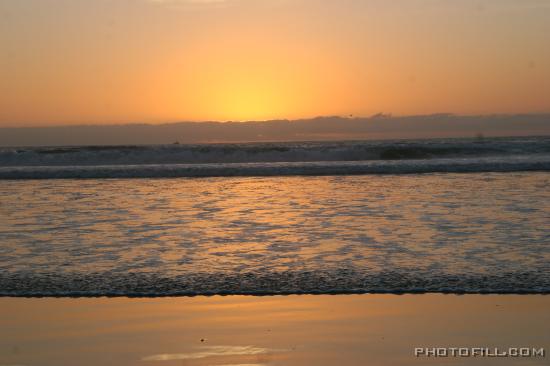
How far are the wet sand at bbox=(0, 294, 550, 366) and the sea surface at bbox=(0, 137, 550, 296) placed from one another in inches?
15.5

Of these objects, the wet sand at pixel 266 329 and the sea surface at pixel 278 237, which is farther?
the sea surface at pixel 278 237

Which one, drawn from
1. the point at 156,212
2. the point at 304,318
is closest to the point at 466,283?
the point at 304,318

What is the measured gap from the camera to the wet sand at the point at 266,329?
493 cm

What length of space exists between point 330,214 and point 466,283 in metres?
5.86

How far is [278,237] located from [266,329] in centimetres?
463

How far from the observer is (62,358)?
16.3 ft

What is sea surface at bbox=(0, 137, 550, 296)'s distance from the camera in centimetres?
729

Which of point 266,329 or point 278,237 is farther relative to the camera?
point 278,237

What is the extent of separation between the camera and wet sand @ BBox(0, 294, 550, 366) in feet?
16.2

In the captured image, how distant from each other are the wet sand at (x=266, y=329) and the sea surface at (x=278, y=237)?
0.39m

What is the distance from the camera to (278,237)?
10219 mm

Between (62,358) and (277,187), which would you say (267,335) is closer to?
(62,358)

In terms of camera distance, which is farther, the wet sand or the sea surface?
the sea surface

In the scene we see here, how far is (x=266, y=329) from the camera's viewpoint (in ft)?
18.4
